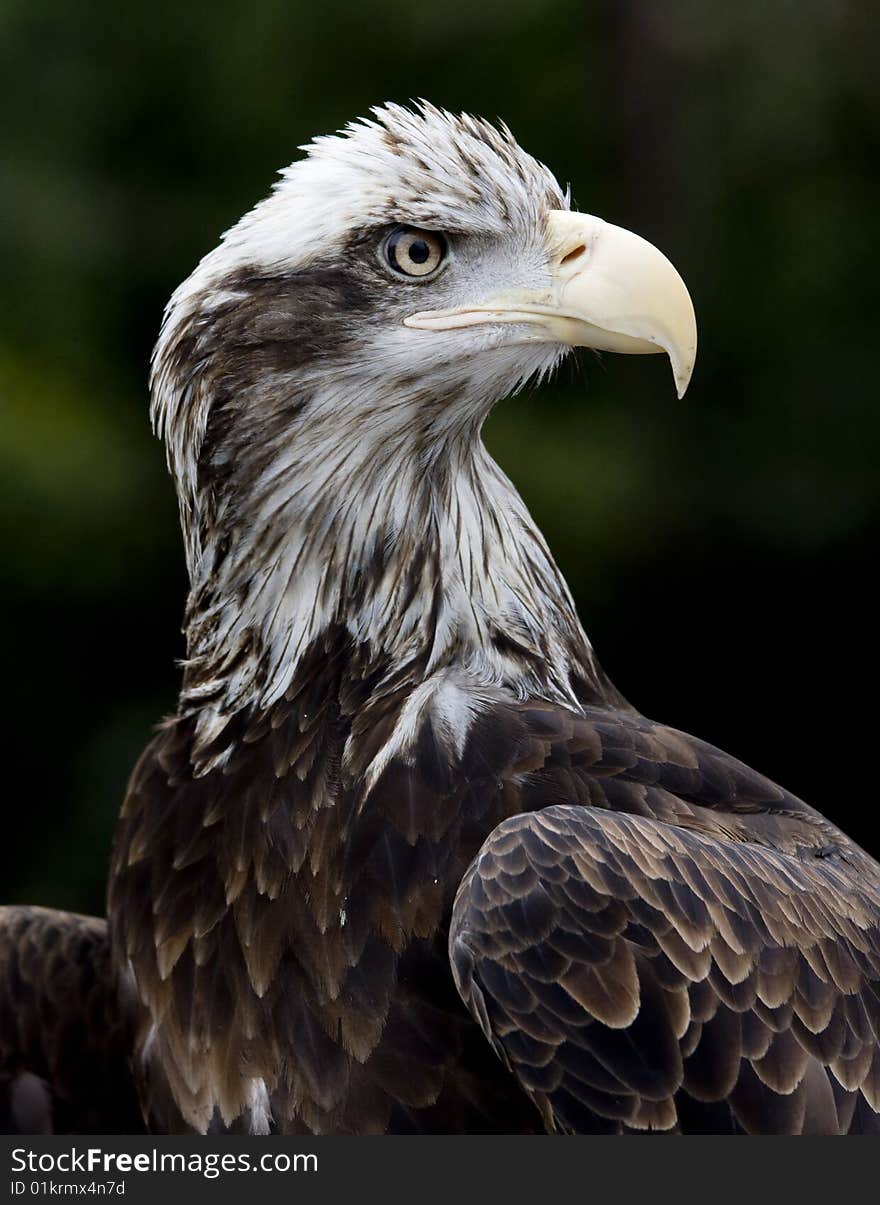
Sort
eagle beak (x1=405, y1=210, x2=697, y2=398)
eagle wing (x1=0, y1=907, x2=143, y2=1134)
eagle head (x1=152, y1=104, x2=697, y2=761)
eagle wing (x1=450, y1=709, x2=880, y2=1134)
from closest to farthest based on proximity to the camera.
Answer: eagle wing (x1=450, y1=709, x2=880, y2=1134), eagle beak (x1=405, y1=210, x2=697, y2=398), eagle head (x1=152, y1=104, x2=697, y2=761), eagle wing (x1=0, y1=907, x2=143, y2=1134)

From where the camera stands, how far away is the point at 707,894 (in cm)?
272

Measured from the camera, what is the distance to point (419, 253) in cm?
295

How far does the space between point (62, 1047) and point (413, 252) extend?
5.53 ft

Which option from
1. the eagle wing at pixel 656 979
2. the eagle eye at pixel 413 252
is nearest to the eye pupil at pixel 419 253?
the eagle eye at pixel 413 252

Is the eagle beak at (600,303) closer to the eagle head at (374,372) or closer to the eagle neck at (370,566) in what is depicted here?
the eagle head at (374,372)

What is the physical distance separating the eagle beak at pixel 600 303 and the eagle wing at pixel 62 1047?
4.83 feet

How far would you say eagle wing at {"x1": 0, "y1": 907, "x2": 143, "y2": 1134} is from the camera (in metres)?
3.38

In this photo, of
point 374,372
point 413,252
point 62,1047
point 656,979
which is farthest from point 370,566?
point 62,1047

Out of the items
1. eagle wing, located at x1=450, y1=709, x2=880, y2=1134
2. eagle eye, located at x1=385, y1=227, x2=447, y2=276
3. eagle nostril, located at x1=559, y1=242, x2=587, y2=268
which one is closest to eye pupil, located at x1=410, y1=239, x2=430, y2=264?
eagle eye, located at x1=385, y1=227, x2=447, y2=276

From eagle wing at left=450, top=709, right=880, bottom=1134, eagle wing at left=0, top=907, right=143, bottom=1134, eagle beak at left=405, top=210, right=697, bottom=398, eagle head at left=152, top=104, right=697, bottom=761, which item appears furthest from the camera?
eagle wing at left=0, top=907, right=143, bottom=1134

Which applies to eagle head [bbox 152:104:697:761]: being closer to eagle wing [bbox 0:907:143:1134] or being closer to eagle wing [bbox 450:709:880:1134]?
eagle wing [bbox 450:709:880:1134]

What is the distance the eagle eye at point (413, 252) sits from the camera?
2.95m

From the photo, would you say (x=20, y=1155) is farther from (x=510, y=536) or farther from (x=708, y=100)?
(x=708, y=100)

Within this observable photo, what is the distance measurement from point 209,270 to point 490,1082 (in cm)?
144
